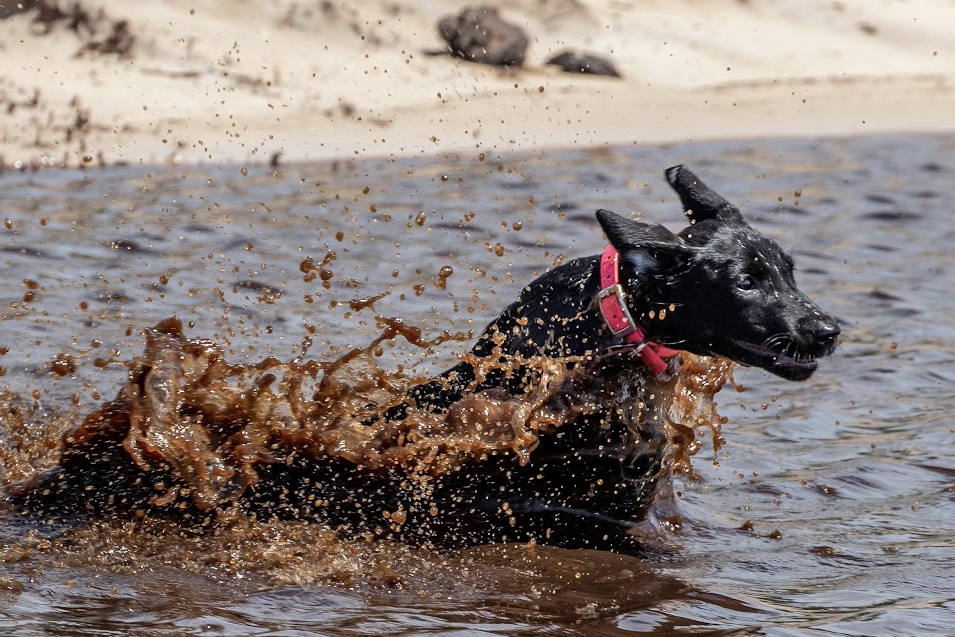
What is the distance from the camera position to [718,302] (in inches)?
217

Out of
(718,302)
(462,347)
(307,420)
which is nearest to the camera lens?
(718,302)

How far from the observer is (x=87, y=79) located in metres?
14.7

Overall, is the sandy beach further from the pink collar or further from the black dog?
the pink collar

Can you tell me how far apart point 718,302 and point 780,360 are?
333 millimetres

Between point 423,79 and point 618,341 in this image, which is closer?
point 618,341

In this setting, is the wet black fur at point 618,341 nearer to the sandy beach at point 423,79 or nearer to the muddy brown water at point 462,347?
the muddy brown water at point 462,347

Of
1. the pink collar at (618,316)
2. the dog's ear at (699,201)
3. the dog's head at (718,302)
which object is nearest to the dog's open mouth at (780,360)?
the dog's head at (718,302)

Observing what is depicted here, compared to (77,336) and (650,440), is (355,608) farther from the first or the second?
(77,336)

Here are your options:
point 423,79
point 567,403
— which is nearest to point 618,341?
point 567,403

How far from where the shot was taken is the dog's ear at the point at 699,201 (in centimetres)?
591

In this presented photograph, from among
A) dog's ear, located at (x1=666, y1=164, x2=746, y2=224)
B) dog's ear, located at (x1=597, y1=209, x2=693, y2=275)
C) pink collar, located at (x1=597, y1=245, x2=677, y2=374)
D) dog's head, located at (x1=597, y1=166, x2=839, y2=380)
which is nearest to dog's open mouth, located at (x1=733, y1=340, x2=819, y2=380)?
dog's head, located at (x1=597, y1=166, x2=839, y2=380)

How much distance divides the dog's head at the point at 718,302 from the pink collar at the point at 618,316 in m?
0.04

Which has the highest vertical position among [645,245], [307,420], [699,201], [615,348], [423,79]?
[423,79]

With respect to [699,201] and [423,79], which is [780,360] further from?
[423,79]
